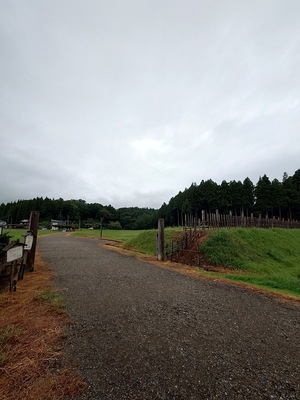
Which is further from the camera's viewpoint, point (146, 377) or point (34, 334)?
point (34, 334)

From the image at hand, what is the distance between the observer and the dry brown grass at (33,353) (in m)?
2.20

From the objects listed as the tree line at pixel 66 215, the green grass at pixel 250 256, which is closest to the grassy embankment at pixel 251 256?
the green grass at pixel 250 256

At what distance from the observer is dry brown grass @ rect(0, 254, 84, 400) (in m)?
2.20

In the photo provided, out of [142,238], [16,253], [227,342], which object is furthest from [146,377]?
[142,238]

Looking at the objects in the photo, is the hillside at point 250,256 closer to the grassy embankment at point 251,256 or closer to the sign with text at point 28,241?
the grassy embankment at point 251,256

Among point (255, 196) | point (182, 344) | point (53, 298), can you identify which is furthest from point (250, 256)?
point (255, 196)

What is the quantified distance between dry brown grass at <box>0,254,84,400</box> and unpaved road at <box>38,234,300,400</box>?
0.65 ft

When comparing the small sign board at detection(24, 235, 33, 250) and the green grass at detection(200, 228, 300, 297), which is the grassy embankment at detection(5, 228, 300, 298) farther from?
the small sign board at detection(24, 235, 33, 250)

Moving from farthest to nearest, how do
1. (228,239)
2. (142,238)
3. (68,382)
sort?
(142,238), (228,239), (68,382)

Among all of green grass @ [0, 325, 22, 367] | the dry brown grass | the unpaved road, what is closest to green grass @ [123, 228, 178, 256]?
the unpaved road

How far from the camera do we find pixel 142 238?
1775cm

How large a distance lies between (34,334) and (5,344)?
15.8 inches

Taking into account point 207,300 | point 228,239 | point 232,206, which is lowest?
point 207,300

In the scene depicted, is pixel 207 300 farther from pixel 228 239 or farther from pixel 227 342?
pixel 228 239
